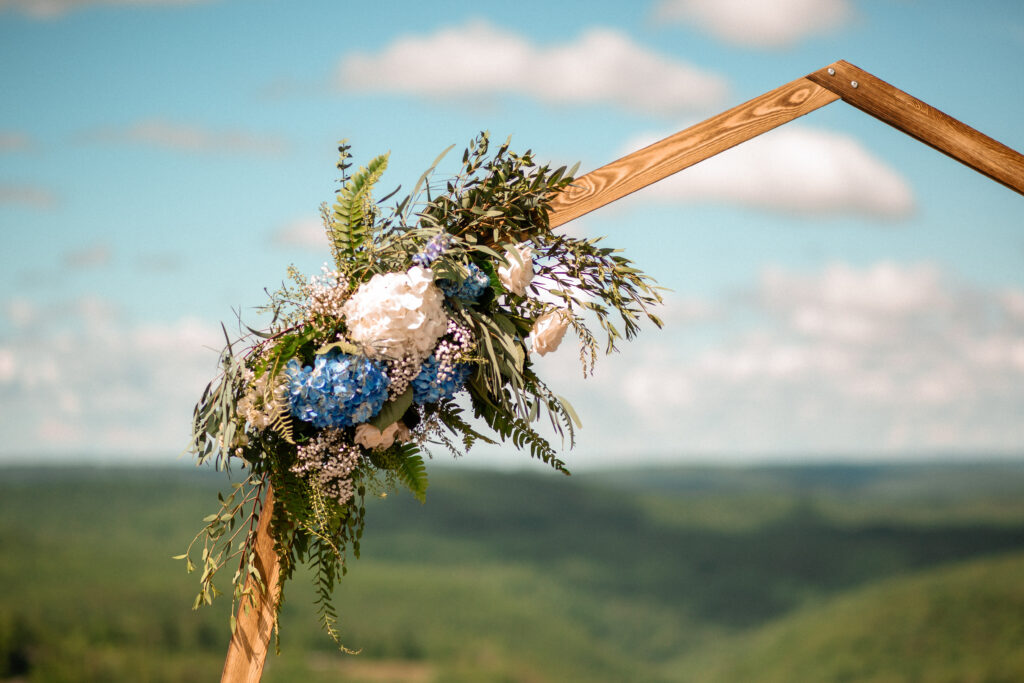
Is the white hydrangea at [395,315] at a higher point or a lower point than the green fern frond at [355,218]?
lower

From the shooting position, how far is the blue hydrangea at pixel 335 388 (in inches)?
84.4

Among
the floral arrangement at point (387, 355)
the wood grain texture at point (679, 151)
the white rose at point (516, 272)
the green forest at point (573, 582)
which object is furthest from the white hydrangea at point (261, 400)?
the green forest at point (573, 582)

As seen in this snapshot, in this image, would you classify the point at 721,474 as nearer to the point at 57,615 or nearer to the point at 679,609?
the point at 679,609

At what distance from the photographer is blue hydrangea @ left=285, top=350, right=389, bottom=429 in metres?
2.14

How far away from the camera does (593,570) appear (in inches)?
661

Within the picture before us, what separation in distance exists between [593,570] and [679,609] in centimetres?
186

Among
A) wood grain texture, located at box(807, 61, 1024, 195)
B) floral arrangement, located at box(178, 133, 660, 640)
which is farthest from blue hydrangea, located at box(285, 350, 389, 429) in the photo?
wood grain texture, located at box(807, 61, 1024, 195)

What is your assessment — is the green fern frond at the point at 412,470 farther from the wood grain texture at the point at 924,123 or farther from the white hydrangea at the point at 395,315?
the wood grain texture at the point at 924,123

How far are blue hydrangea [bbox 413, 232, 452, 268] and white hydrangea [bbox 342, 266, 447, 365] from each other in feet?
0.17

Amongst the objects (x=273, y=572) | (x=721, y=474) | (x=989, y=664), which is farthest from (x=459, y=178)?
(x=721, y=474)

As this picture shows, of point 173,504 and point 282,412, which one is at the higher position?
point 282,412

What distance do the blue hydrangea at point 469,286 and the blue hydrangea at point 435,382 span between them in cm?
18

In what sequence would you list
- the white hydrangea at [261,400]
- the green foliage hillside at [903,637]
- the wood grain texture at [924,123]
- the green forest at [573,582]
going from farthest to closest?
1. the green foliage hillside at [903,637]
2. the green forest at [573,582]
3. the wood grain texture at [924,123]
4. the white hydrangea at [261,400]

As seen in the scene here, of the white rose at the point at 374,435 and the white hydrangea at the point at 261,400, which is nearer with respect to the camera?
the white hydrangea at the point at 261,400
